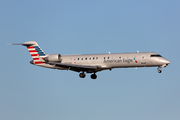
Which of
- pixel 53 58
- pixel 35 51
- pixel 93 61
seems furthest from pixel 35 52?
pixel 93 61

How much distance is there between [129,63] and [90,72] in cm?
677

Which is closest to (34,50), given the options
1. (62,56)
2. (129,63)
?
(62,56)

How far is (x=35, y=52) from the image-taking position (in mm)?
49906

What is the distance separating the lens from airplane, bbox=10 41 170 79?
4400 centimetres

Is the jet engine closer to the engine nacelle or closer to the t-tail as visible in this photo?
the engine nacelle

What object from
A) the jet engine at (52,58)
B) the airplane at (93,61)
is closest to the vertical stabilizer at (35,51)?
the airplane at (93,61)

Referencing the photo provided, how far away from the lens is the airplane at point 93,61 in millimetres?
44000

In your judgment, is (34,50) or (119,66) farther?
(34,50)

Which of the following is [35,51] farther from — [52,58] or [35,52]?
[52,58]

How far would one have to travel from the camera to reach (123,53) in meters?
45.3

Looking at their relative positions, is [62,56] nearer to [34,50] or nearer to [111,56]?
[34,50]

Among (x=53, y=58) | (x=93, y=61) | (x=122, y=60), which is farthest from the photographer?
(x=53, y=58)

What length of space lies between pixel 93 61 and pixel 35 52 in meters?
9.64

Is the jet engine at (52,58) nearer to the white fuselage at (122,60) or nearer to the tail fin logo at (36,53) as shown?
the tail fin logo at (36,53)
